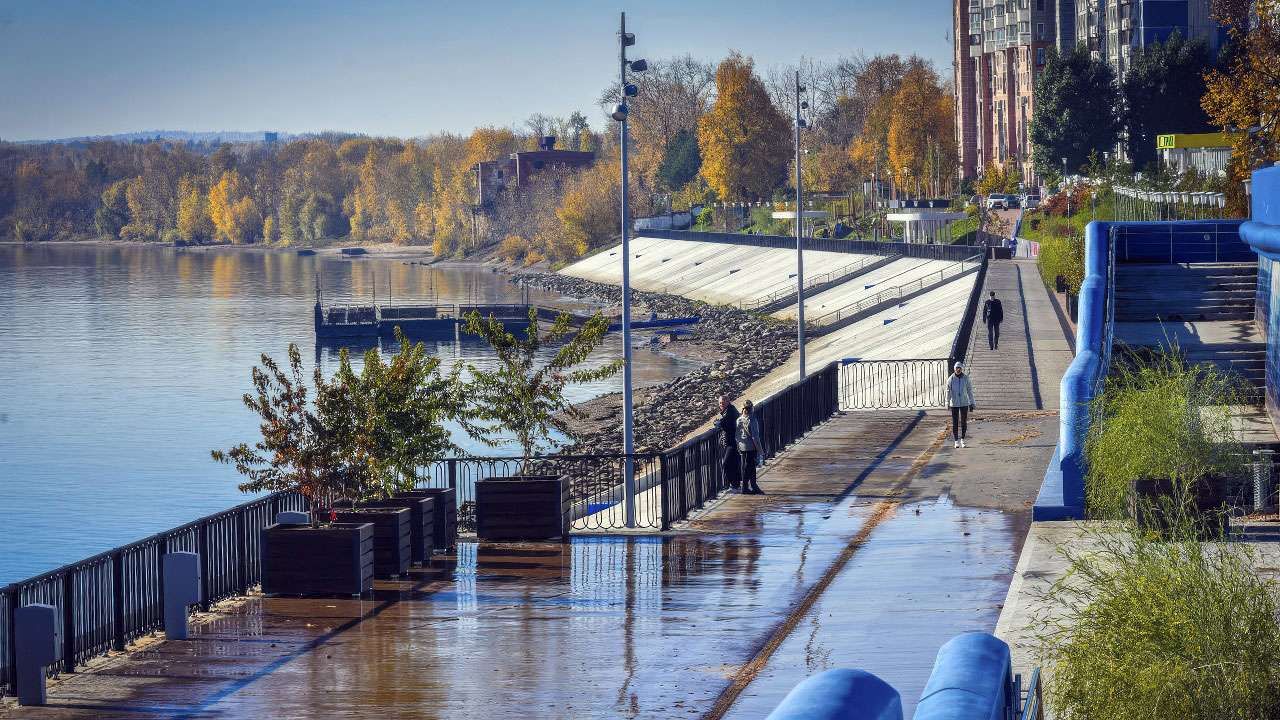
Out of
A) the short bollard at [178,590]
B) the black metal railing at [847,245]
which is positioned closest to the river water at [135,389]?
the black metal railing at [847,245]

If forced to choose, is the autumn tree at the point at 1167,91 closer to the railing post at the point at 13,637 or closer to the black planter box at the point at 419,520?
the black planter box at the point at 419,520

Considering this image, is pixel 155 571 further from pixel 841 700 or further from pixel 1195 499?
pixel 841 700

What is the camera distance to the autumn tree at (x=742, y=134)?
123 m

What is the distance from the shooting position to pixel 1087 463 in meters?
18.6

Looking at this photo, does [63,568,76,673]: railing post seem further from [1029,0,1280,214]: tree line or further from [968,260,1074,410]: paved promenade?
[1029,0,1280,214]: tree line

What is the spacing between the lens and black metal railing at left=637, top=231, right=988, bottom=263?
75.4 m

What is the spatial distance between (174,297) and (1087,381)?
12184 cm

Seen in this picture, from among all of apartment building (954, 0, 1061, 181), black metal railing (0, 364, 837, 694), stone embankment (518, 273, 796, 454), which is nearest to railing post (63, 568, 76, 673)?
black metal railing (0, 364, 837, 694)

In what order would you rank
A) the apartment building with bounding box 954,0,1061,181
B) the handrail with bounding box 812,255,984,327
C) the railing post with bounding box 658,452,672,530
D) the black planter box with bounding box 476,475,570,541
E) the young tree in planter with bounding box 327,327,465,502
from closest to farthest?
the young tree in planter with bounding box 327,327,465,502
the black planter box with bounding box 476,475,570,541
the railing post with bounding box 658,452,672,530
the handrail with bounding box 812,255,984,327
the apartment building with bounding box 954,0,1061,181

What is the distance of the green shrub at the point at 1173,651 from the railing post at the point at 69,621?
29.3 feet

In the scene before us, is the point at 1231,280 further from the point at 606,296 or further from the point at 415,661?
the point at 606,296

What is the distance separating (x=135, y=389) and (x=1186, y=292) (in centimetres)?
5104

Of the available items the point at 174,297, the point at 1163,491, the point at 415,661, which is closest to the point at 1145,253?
the point at 1163,491

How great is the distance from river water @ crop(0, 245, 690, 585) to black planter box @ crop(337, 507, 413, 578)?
864 inches
